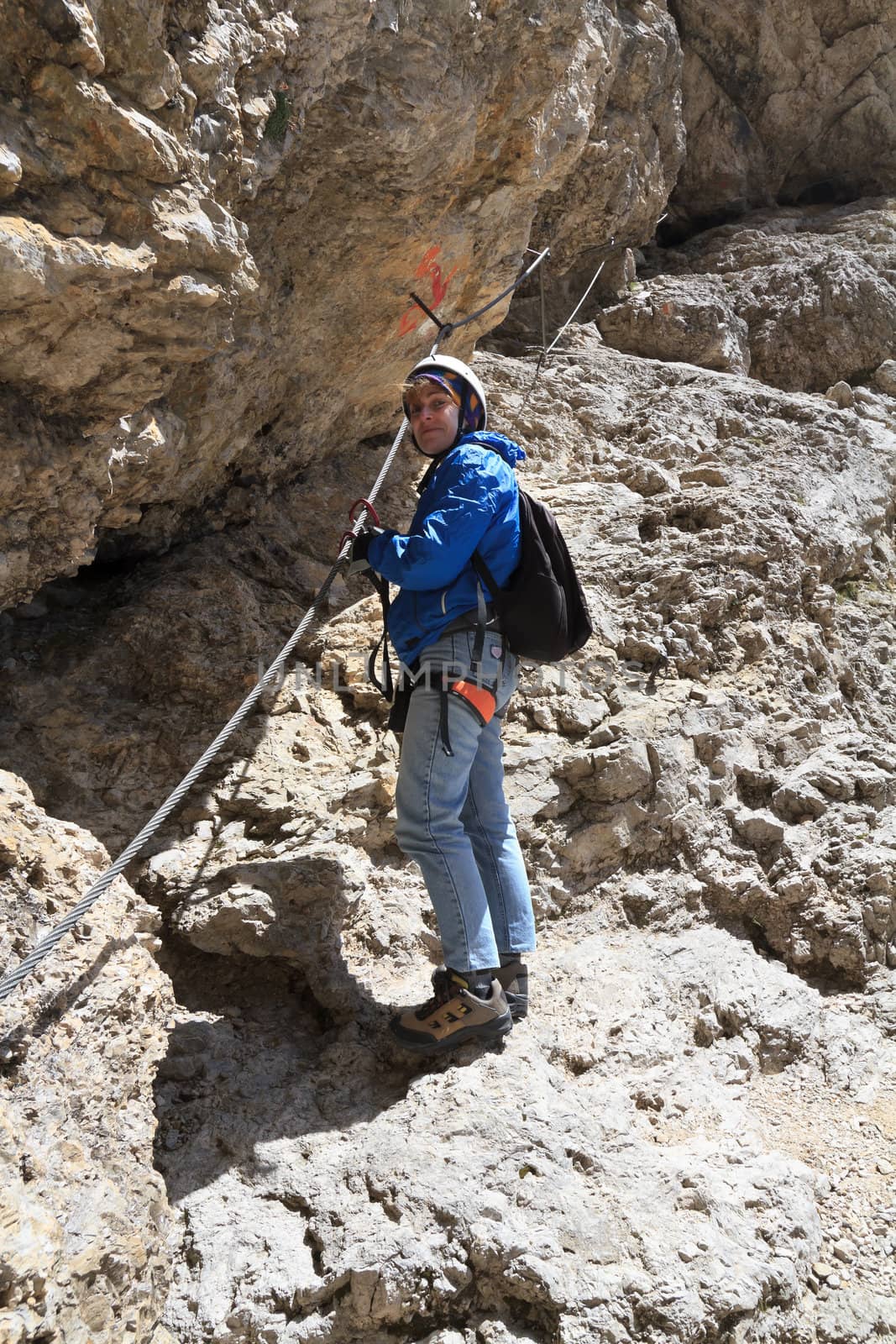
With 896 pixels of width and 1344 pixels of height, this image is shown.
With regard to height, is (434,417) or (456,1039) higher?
(434,417)

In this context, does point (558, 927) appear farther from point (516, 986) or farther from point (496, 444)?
point (496, 444)

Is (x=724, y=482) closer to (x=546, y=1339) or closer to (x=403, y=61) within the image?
(x=403, y=61)

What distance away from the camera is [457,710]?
128 inches

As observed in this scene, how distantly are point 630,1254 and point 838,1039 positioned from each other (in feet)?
4.59

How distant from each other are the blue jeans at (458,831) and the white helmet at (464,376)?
878 mm

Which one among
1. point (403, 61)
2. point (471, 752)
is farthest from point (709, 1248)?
point (403, 61)

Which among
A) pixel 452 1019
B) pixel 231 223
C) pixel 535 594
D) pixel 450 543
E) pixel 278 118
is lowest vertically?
pixel 452 1019

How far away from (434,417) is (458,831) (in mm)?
1451

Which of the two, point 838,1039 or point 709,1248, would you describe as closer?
point 709,1248

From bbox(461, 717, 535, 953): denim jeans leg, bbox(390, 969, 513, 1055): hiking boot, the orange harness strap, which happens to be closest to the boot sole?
bbox(390, 969, 513, 1055): hiking boot

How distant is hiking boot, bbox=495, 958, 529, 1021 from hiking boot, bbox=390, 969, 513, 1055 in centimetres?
21

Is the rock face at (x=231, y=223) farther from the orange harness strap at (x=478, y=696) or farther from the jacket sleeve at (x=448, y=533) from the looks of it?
the orange harness strap at (x=478, y=696)

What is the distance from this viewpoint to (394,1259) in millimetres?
2527

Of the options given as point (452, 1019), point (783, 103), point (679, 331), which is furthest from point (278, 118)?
point (783, 103)
